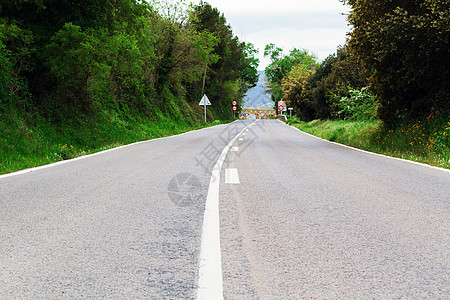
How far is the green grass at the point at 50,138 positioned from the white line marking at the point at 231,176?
16.6ft

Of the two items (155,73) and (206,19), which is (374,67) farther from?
(206,19)

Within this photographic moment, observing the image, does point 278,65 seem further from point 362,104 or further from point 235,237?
point 235,237

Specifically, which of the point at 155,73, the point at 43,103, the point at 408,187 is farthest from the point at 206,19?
the point at 408,187

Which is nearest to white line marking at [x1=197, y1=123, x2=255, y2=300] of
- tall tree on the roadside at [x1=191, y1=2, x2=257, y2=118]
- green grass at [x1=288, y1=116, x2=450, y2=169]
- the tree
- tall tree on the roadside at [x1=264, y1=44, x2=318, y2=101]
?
green grass at [x1=288, y1=116, x2=450, y2=169]

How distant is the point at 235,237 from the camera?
398cm

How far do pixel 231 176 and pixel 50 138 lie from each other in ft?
29.4

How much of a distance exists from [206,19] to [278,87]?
2023 inches

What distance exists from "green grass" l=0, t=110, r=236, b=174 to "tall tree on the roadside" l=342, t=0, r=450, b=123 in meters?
10.8

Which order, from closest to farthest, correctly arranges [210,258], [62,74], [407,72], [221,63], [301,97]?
[210,258] → [407,72] → [62,74] → [301,97] → [221,63]

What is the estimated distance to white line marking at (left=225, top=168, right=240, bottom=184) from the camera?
747 centimetres

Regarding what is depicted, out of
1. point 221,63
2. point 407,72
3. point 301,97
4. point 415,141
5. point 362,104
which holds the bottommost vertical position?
Answer: point 415,141

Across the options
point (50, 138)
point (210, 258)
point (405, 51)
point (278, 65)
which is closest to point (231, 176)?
point (210, 258)

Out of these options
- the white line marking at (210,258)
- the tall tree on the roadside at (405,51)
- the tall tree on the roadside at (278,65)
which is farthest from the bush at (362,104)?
the tall tree on the roadside at (278,65)

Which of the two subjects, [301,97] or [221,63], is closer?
[301,97]
